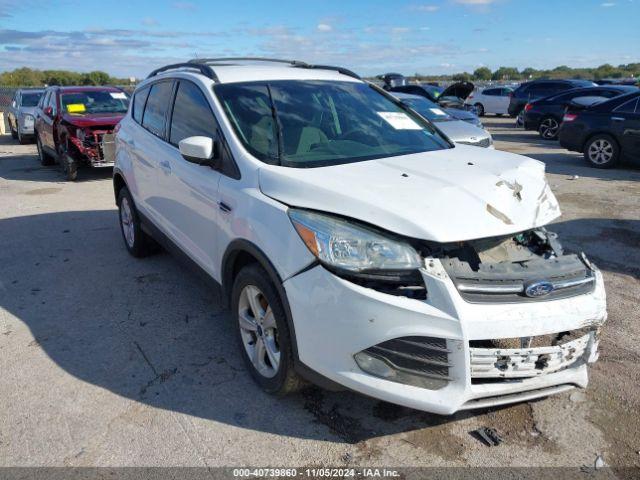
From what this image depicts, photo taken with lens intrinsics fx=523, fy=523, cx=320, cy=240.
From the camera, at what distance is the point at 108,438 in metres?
2.79

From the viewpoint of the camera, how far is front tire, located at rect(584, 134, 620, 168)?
10.2 meters

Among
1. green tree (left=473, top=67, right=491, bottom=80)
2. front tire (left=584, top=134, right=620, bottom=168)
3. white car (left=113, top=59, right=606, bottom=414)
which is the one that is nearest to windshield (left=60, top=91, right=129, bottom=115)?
white car (left=113, top=59, right=606, bottom=414)

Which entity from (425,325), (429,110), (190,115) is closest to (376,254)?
(425,325)

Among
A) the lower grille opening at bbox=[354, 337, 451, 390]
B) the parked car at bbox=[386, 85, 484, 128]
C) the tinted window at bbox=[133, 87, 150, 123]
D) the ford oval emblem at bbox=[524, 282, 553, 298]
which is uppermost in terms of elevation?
the tinted window at bbox=[133, 87, 150, 123]

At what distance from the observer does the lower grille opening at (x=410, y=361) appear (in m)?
2.36

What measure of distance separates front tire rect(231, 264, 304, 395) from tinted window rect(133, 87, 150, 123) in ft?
9.24

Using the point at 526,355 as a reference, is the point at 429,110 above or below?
above

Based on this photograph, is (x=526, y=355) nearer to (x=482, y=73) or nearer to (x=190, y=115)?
(x=190, y=115)

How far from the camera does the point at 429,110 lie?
9.98 m

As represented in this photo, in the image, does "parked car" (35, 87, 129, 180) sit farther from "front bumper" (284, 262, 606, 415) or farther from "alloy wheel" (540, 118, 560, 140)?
"alloy wheel" (540, 118, 560, 140)

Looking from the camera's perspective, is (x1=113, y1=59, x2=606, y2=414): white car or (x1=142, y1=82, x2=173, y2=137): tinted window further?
(x1=142, y1=82, x2=173, y2=137): tinted window

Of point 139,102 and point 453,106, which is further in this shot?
point 453,106

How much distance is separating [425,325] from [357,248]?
47 cm

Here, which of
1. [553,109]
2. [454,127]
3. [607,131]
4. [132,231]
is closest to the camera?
[132,231]
